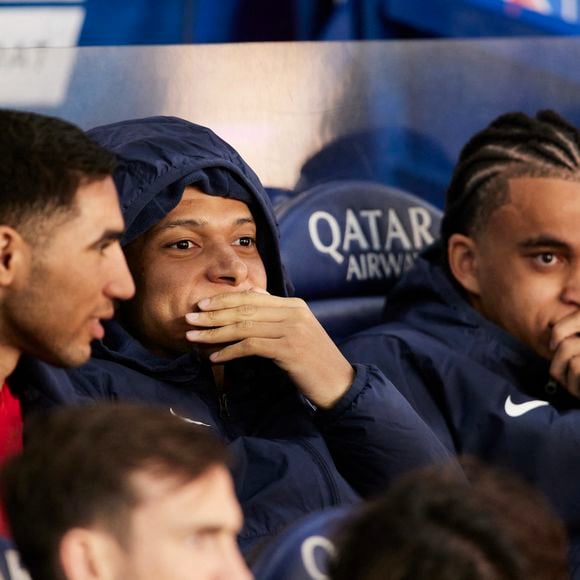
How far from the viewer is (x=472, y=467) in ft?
3.56

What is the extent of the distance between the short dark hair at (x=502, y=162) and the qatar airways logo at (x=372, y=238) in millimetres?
183

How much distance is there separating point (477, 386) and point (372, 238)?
46cm

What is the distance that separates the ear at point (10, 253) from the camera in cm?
132

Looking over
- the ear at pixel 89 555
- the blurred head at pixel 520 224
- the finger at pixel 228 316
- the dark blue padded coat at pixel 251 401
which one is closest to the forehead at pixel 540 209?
the blurred head at pixel 520 224

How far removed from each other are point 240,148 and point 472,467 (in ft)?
4.27

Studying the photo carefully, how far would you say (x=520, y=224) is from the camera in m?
2.03

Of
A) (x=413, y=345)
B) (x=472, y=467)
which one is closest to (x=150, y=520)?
(x=472, y=467)

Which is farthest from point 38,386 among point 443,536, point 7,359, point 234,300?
point 443,536

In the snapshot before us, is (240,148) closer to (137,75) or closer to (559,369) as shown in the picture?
(137,75)

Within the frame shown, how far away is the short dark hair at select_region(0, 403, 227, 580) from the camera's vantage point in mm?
906

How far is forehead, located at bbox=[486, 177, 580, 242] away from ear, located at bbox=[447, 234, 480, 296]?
4cm

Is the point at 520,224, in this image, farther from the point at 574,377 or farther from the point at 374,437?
the point at 374,437

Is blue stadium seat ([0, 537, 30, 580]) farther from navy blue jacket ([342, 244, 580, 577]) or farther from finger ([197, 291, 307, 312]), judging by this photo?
navy blue jacket ([342, 244, 580, 577])

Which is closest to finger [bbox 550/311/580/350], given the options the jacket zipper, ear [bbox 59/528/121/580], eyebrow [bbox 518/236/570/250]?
eyebrow [bbox 518/236/570/250]
